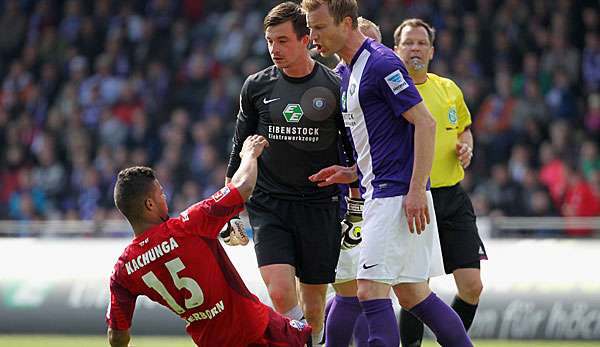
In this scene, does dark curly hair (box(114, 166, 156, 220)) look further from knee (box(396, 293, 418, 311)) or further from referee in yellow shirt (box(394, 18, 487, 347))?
referee in yellow shirt (box(394, 18, 487, 347))

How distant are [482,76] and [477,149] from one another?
137 centimetres

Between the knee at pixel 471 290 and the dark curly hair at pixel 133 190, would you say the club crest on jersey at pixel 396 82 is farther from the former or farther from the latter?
the knee at pixel 471 290

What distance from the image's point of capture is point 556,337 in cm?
1083

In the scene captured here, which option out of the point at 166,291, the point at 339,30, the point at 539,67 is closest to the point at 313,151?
the point at 339,30

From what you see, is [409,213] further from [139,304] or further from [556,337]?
[139,304]

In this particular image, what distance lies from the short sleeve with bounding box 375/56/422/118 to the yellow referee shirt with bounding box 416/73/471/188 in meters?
1.57

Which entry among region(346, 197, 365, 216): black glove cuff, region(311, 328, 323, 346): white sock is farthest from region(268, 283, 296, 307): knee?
region(346, 197, 365, 216): black glove cuff

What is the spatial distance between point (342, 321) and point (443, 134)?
1391mm

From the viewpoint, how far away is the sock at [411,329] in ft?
27.1

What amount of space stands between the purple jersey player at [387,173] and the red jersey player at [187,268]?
65cm

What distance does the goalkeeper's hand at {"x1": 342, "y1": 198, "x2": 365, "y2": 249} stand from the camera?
7.97 metres

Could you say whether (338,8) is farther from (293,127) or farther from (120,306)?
(120,306)

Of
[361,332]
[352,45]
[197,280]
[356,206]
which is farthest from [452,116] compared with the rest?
[197,280]

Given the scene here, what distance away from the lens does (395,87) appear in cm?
659
